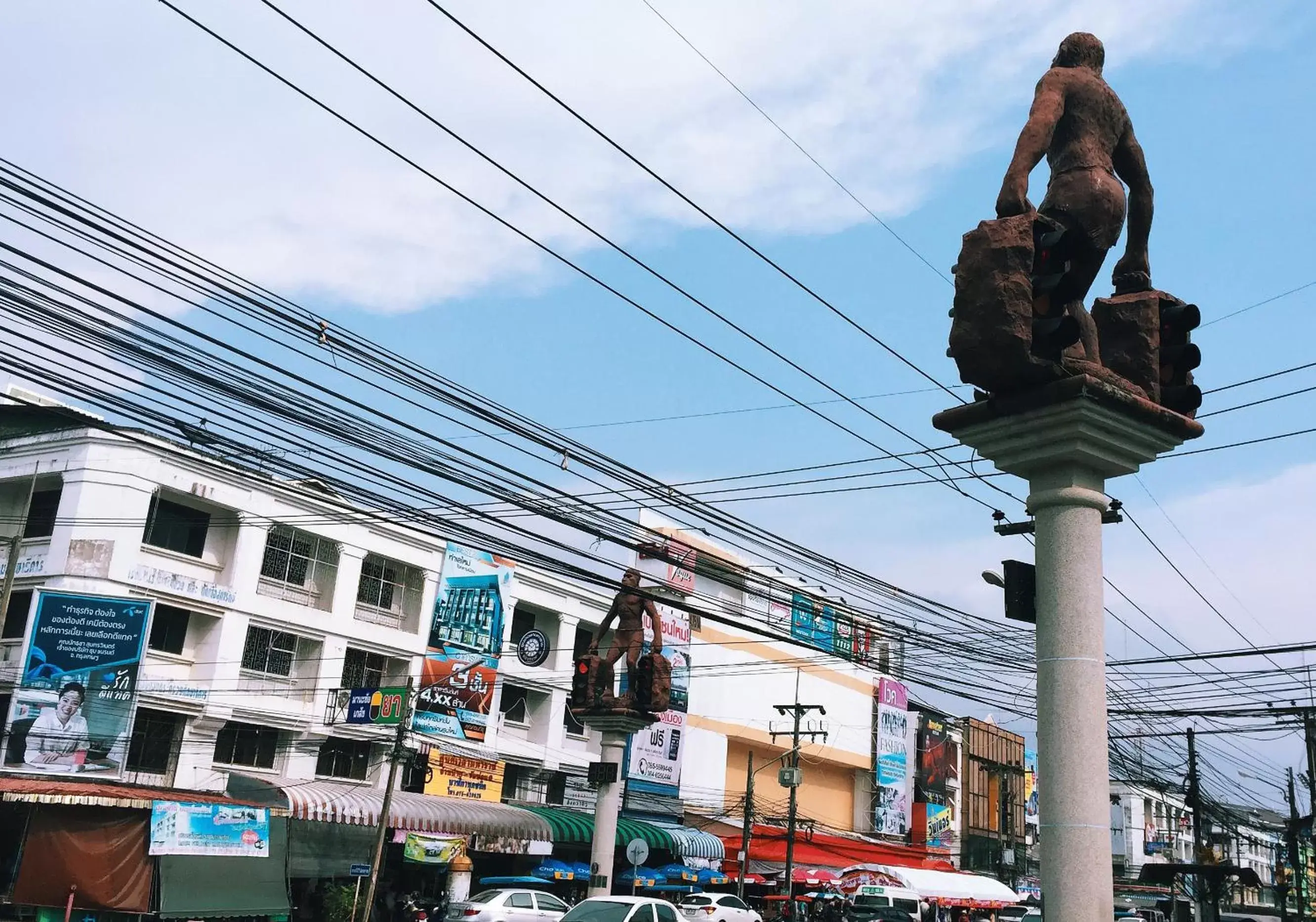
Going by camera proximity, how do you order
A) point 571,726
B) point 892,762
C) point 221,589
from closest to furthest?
point 221,589 → point 571,726 → point 892,762

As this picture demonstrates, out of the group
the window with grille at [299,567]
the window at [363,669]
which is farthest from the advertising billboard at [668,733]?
the window with grille at [299,567]

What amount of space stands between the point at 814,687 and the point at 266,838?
34753 millimetres

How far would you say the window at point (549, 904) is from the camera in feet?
87.1

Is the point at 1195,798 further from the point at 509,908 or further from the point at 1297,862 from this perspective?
the point at 509,908

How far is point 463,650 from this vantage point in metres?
39.5

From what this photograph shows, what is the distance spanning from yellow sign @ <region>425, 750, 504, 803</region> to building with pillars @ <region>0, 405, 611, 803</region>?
0.49 m

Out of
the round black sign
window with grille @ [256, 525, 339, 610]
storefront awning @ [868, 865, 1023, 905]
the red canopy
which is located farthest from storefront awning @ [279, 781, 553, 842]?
storefront awning @ [868, 865, 1023, 905]

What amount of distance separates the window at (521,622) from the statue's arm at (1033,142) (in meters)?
34.9

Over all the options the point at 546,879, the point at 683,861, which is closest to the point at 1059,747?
the point at 546,879

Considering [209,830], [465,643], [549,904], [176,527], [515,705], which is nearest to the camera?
[549,904]

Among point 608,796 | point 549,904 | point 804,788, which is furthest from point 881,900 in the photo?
point 804,788

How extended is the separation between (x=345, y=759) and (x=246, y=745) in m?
3.49

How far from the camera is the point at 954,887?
4578 cm

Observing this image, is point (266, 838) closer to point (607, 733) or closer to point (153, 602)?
point (153, 602)
